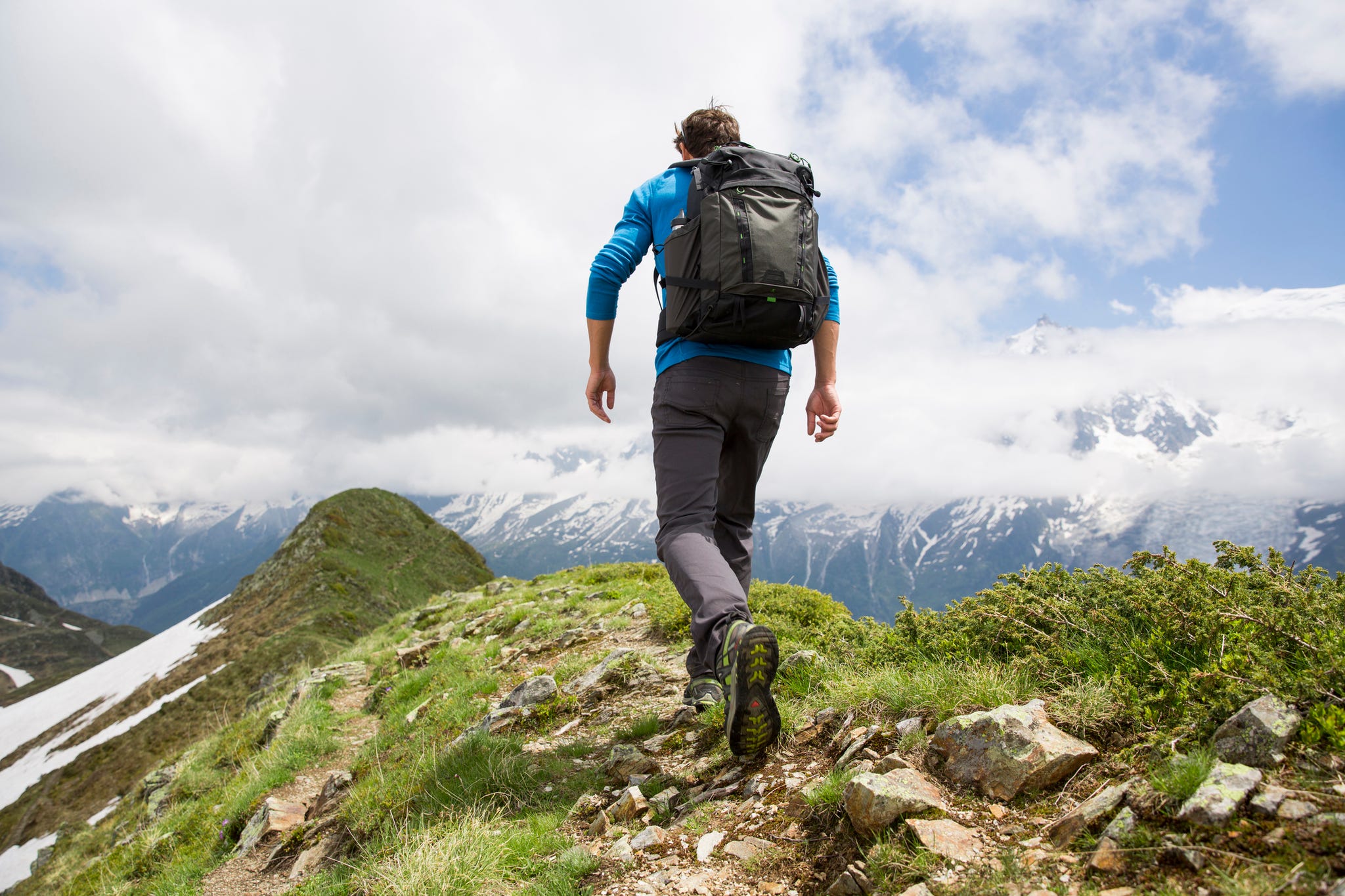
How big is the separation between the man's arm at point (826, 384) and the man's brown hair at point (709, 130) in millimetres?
1492

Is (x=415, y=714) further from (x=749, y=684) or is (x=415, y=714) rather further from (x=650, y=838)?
(x=749, y=684)

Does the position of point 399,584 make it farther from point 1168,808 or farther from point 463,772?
point 1168,808

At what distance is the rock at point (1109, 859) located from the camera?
1.80 meters

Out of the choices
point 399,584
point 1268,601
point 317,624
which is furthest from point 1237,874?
point 399,584

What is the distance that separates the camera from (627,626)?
8141mm

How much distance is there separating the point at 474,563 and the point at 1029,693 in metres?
45.0

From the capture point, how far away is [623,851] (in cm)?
281

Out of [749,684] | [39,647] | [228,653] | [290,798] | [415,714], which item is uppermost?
[749,684]

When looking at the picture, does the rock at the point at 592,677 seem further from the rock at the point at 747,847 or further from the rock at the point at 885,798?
the rock at the point at 885,798

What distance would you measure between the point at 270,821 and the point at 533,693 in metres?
2.31

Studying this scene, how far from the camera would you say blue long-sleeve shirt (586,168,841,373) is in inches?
153

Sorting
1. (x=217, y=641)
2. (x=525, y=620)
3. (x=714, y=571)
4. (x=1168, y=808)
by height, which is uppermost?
(x=714, y=571)

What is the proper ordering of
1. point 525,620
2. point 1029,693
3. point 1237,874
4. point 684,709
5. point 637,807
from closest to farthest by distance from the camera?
point 1237,874 → point 1029,693 → point 637,807 → point 684,709 → point 525,620

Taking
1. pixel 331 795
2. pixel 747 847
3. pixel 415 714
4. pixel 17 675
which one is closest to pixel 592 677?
pixel 415 714
